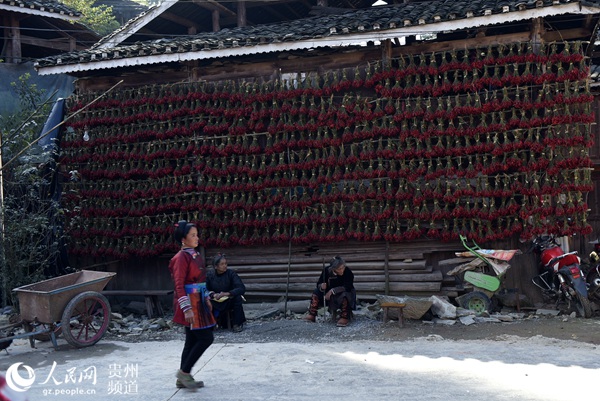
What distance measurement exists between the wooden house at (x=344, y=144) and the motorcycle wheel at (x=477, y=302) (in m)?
0.59

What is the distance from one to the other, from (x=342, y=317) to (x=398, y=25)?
4782 mm

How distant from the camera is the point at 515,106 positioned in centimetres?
988

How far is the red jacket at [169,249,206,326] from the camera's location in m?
6.22

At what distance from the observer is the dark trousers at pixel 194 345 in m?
6.25

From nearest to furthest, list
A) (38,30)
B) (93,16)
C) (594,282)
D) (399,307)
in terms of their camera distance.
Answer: (399,307) → (594,282) → (38,30) → (93,16)

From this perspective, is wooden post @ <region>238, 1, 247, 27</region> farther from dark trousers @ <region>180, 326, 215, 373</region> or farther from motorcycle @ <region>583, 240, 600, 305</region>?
dark trousers @ <region>180, 326, 215, 373</region>

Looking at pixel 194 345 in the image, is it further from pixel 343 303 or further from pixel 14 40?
pixel 14 40

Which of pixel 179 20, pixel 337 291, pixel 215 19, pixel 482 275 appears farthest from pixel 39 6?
pixel 482 275

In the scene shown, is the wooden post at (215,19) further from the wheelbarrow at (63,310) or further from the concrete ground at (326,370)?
the concrete ground at (326,370)

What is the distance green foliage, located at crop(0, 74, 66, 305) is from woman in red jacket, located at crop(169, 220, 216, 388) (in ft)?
16.8

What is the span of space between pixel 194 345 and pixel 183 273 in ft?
2.47

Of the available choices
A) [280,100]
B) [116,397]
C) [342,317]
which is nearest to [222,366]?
[116,397]

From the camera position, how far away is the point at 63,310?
8.43m

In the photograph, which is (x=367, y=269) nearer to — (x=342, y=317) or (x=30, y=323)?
(x=342, y=317)
